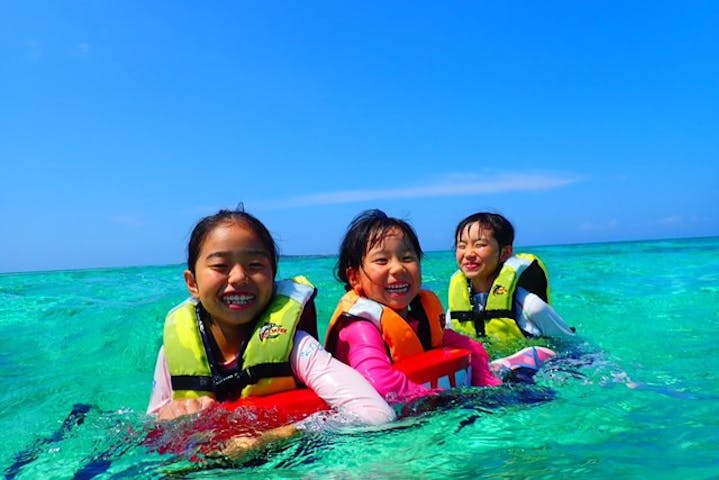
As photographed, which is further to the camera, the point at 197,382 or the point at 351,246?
the point at 351,246

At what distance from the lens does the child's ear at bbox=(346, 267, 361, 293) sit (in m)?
3.96

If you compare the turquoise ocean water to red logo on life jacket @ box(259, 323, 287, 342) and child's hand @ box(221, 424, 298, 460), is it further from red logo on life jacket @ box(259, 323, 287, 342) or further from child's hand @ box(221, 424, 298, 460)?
red logo on life jacket @ box(259, 323, 287, 342)

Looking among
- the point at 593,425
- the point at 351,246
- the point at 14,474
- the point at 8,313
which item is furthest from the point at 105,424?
the point at 8,313

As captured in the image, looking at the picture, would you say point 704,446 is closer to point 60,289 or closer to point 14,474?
point 14,474

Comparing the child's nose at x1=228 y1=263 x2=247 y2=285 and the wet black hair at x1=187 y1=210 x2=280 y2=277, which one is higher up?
the wet black hair at x1=187 y1=210 x2=280 y2=277

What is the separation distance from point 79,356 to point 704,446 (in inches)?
257

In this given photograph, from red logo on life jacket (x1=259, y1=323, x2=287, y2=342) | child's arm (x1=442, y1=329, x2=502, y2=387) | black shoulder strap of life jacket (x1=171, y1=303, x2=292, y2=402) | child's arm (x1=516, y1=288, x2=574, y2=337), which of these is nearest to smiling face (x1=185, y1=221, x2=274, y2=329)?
red logo on life jacket (x1=259, y1=323, x2=287, y2=342)

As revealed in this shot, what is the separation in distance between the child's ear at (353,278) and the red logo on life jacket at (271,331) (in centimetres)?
83

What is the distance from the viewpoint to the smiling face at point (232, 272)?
10.4ft

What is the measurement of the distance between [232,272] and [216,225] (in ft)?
0.92

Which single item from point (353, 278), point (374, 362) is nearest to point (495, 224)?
point (353, 278)

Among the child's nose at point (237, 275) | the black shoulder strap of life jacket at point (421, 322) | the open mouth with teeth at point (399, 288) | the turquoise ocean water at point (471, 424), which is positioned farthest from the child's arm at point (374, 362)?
the child's nose at point (237, 275)

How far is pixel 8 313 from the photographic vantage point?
1088cm

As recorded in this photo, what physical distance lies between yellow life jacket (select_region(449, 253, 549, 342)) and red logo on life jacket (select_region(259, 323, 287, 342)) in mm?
2872
